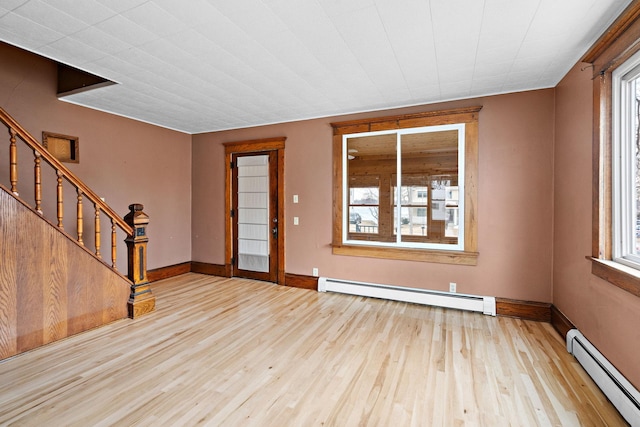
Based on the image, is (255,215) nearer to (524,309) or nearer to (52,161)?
(52,161)

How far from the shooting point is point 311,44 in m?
2.36

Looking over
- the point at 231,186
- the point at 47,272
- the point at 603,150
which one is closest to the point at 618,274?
the point at 603,150

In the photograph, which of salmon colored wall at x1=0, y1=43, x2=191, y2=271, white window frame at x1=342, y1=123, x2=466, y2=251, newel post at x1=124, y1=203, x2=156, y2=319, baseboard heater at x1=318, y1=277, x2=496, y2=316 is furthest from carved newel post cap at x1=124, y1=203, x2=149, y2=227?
white window frame at x1=342, y1=123, x2=466, y2=251

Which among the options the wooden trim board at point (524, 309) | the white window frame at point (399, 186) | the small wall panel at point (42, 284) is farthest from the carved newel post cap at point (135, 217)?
the wooden trim board at point (524, 309)

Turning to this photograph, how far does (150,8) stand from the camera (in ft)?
6.31

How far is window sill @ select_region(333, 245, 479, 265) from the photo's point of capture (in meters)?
3.56

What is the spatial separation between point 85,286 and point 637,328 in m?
4.42

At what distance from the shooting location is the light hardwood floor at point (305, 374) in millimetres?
1826

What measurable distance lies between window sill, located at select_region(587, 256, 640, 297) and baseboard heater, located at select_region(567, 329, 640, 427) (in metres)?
0.57

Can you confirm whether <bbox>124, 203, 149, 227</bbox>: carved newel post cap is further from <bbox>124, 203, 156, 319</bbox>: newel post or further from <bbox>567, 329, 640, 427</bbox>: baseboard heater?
<bbox>567, 329, 640, 427</bbox>: baseboard heater

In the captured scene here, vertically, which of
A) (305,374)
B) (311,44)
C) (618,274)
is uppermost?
(311,44)

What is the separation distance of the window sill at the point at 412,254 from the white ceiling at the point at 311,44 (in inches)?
74.6

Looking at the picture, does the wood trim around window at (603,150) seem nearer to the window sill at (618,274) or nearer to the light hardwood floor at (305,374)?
the window sill at (618,274)

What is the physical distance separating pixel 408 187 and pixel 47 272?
13.1 feet
